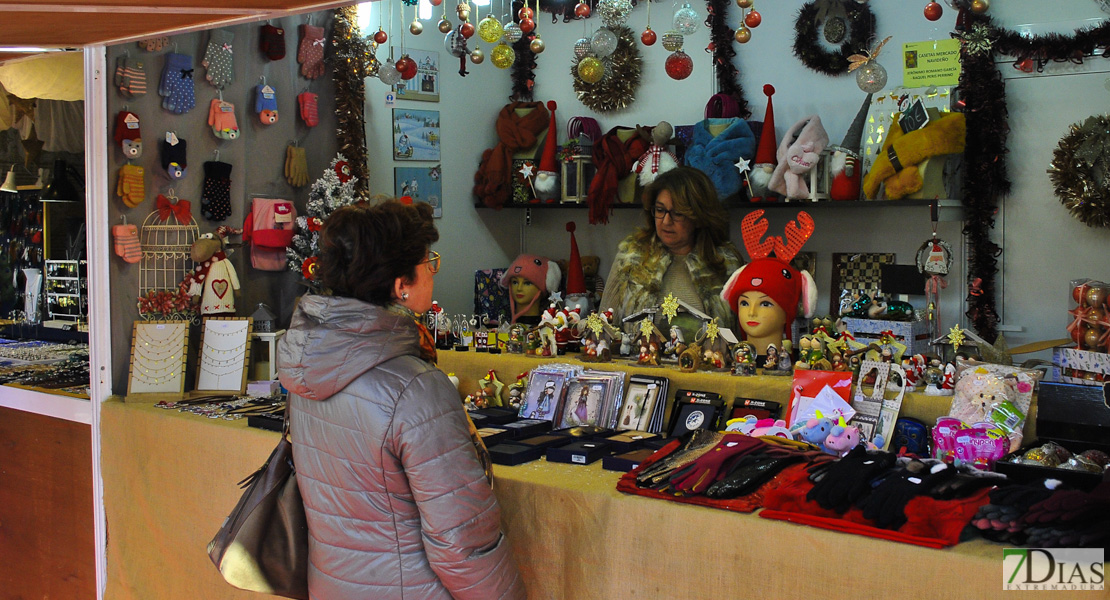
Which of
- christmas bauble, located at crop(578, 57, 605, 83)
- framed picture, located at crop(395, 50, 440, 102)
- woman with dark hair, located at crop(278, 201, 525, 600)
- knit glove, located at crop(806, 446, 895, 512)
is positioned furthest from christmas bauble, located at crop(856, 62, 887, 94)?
framed picture, located at crop(395, 50, 440, 102)

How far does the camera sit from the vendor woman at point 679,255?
12.8 ft

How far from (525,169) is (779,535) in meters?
3.56

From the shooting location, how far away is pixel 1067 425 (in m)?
2.30

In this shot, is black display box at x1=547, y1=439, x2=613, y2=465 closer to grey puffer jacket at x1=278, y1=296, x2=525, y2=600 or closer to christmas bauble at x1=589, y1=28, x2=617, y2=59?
grey puffer jacket at x1=278, y1=296, x2=525, y2=600

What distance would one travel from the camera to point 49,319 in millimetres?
3893

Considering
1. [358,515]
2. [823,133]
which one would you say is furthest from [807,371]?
[823,133]

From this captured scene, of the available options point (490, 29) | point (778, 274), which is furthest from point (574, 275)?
point (490, 29)

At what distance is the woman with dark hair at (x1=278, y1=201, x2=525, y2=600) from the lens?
1907 mm

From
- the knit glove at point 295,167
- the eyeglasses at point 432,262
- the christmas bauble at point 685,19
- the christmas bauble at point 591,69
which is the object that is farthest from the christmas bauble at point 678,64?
the knit glove at point 295,167

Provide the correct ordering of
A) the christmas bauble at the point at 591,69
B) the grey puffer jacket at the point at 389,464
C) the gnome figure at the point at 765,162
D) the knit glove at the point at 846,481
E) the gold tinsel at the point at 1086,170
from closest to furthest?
the grey puffer jacket at the point at 389,464 < the knit glove at the point at 846,481 < the christmas bauble at the point at 591,69 < the gold tinsel at the point at 1086,170 < the gnome figure at the point at 765,162

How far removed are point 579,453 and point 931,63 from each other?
2697 millimetres

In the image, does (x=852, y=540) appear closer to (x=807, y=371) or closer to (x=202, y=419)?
(x=807, y=371)

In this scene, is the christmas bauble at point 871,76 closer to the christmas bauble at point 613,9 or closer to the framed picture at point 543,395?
the christmas bauble at point 613,9

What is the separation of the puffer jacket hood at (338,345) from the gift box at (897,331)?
1659 mm
